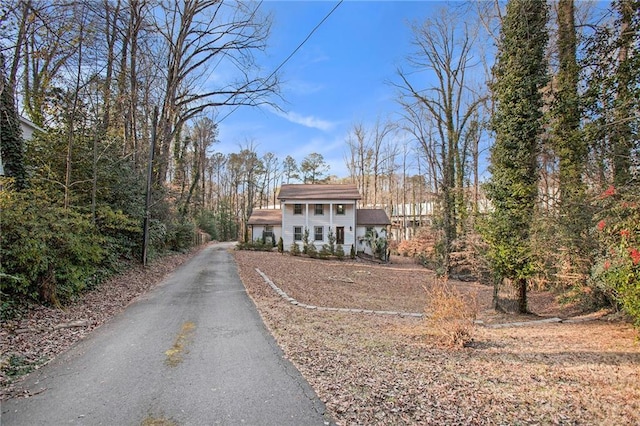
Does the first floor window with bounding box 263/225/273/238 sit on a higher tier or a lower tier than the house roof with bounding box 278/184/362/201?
lower

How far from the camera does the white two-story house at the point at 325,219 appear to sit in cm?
2436

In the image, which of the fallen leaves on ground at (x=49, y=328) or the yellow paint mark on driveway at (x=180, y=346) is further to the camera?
the yellow paint mark on driveway at (x=180, y=346)

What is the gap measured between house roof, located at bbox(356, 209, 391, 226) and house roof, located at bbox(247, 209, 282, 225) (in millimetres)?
6866

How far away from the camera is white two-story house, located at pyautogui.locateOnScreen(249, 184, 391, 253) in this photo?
24359 mm

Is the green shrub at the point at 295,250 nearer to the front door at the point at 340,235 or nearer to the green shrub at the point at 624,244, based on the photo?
the front door at the point at 340,235

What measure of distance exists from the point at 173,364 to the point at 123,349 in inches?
45.5

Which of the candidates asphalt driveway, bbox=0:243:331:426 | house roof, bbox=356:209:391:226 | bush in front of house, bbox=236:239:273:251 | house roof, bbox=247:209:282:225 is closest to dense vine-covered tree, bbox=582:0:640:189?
asphalt driveway, bbox=0:243:331:426

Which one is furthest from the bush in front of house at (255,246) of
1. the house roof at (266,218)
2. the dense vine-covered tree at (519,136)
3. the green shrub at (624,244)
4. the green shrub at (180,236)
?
the green shrub at (624,244)

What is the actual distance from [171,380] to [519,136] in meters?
9.36

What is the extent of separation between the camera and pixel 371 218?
84.7 feet

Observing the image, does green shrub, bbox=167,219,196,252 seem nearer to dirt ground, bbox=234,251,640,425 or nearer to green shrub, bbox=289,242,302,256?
green shrub, bbox=289,242,302,256

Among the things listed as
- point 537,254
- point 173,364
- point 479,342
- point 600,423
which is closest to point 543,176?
point 537,254

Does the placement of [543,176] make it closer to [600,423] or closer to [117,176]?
[600,423]

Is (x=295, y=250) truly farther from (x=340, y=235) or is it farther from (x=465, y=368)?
(x=465, y=368)
